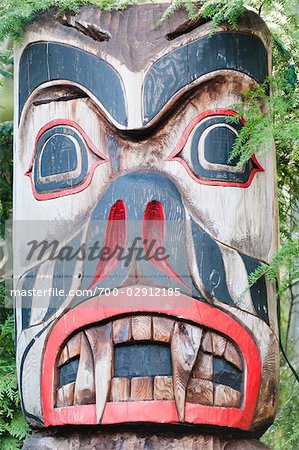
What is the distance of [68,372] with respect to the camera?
420 cm

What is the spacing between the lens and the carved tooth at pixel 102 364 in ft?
13.3

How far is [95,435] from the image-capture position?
423 centimetres

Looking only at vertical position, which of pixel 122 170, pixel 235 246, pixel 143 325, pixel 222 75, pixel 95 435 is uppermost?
pixel 222 75

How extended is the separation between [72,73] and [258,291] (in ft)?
4.17

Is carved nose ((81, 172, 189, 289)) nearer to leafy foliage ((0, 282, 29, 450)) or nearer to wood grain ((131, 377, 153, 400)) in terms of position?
wood grain ((131, 377, 153, 400))

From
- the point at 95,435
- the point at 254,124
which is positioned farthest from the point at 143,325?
the point at 254,124

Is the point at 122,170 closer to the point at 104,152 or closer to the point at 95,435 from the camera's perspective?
the point at 104,152

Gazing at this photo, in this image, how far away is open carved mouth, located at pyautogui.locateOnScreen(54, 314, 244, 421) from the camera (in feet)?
13.3

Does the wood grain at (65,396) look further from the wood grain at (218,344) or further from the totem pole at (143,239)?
the wood grain at (218,344)

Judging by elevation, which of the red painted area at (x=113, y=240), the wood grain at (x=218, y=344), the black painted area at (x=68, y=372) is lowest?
the black painted area at (x=68, y=372)

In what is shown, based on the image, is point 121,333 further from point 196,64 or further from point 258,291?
point 196,64

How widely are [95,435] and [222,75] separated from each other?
167cm

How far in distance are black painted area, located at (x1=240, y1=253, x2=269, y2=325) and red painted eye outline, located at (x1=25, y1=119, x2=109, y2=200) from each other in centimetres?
76

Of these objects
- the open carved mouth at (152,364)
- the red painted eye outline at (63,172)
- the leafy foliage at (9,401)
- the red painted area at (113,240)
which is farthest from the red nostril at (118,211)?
the leafy foliage at (9,401)
